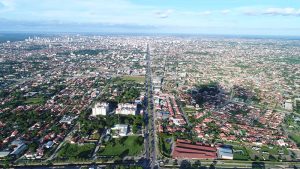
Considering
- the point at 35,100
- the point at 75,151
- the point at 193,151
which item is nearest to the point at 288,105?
the point at 193,151

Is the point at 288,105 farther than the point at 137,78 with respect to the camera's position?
No

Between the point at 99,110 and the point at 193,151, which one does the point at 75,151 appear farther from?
the point at 193,151

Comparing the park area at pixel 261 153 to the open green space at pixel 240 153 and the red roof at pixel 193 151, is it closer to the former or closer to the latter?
the open green space at pixel 240 153

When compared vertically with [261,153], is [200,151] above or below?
above

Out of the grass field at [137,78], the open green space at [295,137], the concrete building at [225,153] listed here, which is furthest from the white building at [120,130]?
the grass field at [137,78]

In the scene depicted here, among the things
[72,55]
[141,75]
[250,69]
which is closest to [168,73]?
[141,75]

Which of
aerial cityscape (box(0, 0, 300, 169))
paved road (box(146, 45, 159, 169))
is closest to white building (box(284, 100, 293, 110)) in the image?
aerial cityscape (box(0, 0, 300, 169))

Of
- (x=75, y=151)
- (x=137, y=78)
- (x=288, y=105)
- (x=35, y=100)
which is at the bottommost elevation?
(x=75, y=151)

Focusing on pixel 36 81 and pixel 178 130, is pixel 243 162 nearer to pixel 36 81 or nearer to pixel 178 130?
pixel 178 130
